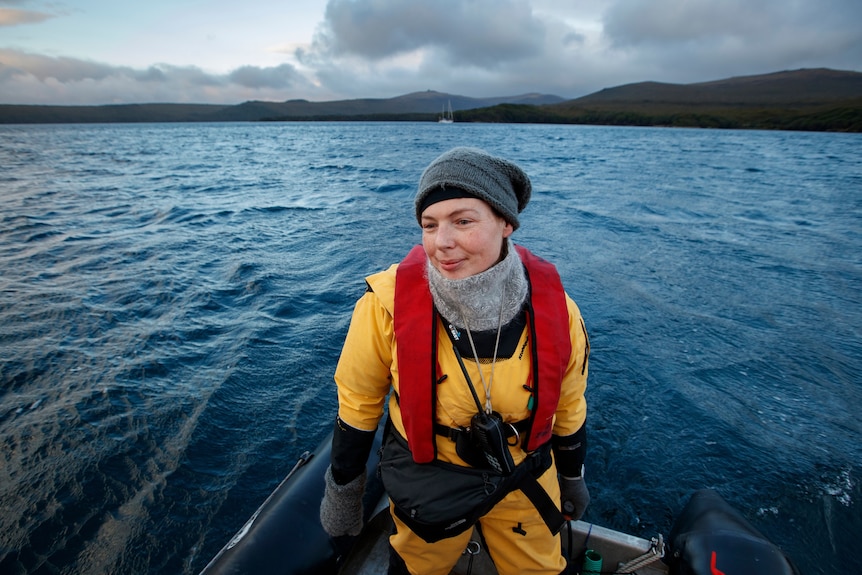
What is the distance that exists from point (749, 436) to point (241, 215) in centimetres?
1567

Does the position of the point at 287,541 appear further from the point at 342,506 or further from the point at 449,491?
the point at 449,491

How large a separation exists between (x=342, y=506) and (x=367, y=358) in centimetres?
91

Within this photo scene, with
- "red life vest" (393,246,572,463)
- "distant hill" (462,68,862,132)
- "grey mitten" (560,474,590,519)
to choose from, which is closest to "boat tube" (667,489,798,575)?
"grey mitten" (560,474,590,519)

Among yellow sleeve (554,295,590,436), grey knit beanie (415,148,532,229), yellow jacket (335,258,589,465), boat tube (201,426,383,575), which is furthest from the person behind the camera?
boat tube (201,426,383,575)

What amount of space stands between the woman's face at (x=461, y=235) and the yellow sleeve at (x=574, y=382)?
20.4 inches

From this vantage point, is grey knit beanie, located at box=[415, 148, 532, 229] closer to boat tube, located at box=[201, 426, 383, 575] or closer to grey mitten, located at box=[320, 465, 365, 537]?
grey mitten, located at box=[320, 465, 365, 537]

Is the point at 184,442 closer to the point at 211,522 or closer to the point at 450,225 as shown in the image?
the point at 211,522

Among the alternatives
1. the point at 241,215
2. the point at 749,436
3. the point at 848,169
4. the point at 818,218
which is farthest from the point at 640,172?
the point at 749,436

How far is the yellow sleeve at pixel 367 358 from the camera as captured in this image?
203cm

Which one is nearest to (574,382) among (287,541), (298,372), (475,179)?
(475,179)

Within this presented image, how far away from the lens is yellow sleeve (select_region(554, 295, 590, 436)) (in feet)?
7.14

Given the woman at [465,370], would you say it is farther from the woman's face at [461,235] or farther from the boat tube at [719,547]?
the boat tube at [719,547]

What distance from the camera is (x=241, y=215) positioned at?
15.8m

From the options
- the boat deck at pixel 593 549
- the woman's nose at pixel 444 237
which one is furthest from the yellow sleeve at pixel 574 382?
the boat deck at pixel 593 549
